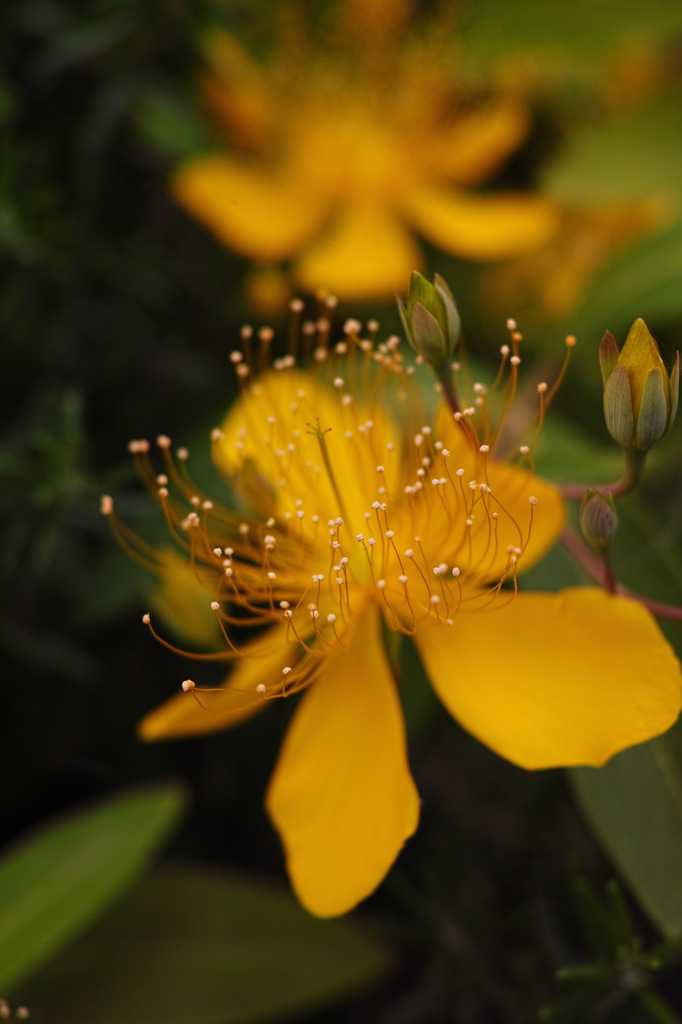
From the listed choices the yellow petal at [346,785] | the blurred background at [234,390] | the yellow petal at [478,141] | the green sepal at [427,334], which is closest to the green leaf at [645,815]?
the blurred background at [234,390]

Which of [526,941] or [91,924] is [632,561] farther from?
[91,924]

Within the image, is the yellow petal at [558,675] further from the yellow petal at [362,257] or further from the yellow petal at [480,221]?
the yellow petal at [480,221]

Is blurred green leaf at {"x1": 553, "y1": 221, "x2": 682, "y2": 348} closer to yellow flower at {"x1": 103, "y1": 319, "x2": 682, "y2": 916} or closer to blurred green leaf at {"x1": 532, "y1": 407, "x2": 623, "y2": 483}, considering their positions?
blurred green leaf at {"x1": 532, "y1": 407, "x2": 623, "y2": 483}

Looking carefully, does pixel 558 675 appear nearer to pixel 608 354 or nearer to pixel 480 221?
pixel 608 354

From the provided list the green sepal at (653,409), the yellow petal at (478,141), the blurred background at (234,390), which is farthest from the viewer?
the yellow petal at (478,141)

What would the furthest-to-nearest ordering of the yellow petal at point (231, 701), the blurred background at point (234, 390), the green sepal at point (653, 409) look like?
1. the blurred background at point (234, 390)
2. the yellow petal at point (231, 701)
3. the green sepal at point (653, 409)

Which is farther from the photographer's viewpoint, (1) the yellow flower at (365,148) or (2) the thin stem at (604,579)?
(1) the yellow flower at (365,148)
